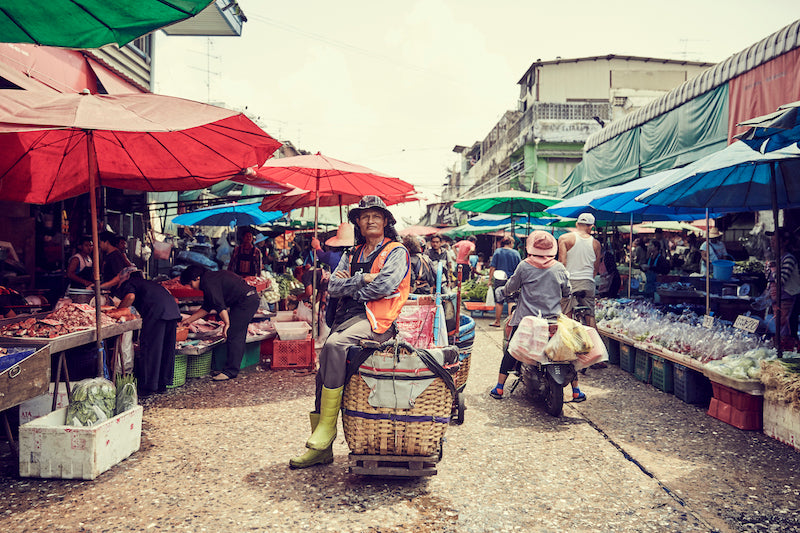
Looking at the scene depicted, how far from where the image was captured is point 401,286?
4.28 metres

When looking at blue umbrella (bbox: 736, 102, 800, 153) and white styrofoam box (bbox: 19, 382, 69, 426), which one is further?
white styrofoam box (bbox: 19, 382, 69, 426)

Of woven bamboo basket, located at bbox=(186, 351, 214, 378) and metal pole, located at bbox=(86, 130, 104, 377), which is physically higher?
metal pole, located at bbox=(86, 130, 104, 377)

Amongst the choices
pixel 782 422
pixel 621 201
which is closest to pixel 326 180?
pixel 621 201

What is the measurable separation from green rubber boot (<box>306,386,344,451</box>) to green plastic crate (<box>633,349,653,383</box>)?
196 inches

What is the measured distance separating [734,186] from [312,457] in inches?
266

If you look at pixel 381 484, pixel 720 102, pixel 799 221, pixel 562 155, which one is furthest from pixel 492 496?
pixel 562 155

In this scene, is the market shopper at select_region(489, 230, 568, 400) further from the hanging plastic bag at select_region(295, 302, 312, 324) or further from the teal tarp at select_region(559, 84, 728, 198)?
the teal tarp at select_region(559, 84, 728, 198)

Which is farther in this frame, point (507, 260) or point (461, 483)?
point (507, 260)

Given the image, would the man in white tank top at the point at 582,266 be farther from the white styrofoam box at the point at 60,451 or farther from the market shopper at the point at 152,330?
the white styrofoam box at the point at 60,451

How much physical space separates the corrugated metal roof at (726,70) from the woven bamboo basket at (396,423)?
7791 mm

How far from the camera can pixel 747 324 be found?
6301mm

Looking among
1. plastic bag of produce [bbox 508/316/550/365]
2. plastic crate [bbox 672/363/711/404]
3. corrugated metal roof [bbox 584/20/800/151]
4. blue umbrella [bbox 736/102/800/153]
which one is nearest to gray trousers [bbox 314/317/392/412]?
plastic bag of produce [bbox 508/316/550/365]

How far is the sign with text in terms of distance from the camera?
6.19m

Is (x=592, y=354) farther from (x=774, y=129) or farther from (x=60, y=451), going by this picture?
(x=60, y=451)
